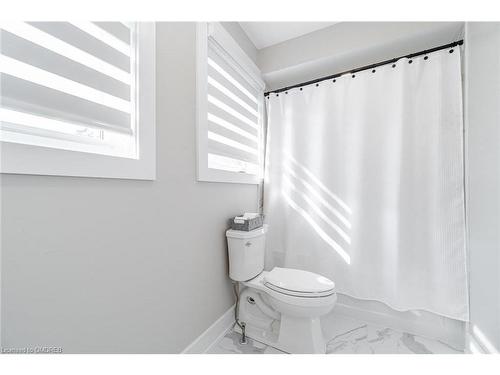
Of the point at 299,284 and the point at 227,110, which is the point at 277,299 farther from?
the point at 227,110

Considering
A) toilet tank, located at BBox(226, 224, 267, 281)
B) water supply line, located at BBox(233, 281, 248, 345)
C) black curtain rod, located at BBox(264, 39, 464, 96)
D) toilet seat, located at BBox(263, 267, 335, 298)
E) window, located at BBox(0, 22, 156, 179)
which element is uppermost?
black curtain rod, located at BBox(264, 39, 464, 96)

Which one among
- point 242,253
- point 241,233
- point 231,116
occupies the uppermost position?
point 231,116

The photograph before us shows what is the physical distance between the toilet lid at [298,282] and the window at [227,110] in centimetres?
72

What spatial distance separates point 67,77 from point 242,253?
1.19m

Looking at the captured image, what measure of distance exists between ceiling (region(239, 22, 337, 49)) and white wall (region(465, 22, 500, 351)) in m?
0.98

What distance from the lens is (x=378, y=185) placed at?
1.50 meters

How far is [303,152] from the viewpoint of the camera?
175cm

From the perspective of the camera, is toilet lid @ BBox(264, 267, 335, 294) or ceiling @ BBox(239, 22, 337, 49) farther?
ceiling @ BBox(239, 22, 337, 49)

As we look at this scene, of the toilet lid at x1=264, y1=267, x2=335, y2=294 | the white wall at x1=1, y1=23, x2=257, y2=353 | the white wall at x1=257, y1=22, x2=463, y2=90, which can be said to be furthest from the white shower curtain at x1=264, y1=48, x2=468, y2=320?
the white wall at x1=1, y1=23, x2=257, y2=353

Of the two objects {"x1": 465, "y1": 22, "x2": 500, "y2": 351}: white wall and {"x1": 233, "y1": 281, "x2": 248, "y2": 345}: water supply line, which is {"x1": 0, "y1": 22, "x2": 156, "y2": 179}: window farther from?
{"x1": 465, "y1": 22, "x2": 500, "y2": 351}: white wall

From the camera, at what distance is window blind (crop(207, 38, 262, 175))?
1.34 meters

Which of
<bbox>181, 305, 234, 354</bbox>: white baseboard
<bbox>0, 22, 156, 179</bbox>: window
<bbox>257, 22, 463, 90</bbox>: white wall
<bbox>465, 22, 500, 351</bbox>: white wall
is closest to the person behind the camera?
<bbox>0, 22, 156, 179</bbox>: window

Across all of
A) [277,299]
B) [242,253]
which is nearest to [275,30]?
[242,253]
